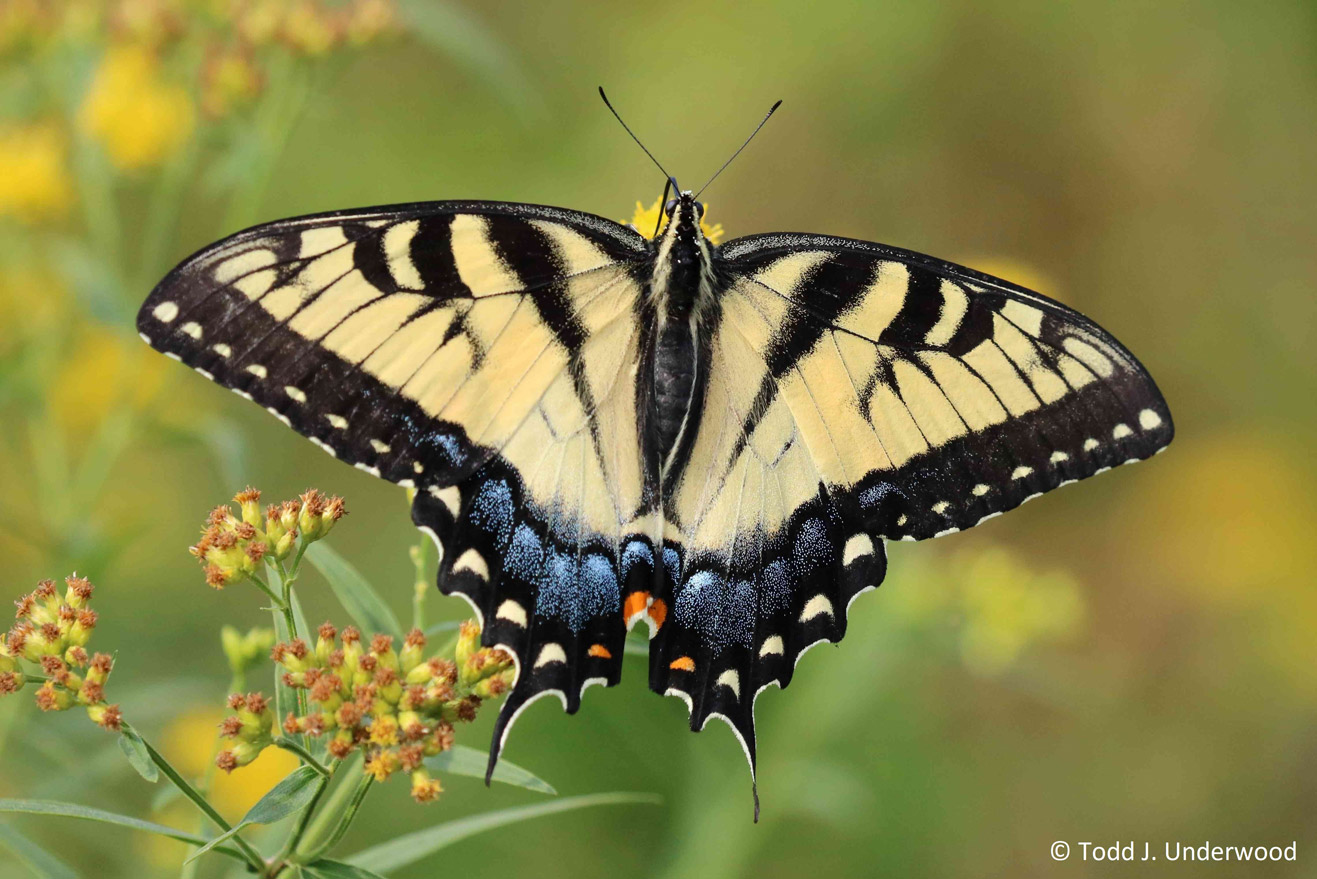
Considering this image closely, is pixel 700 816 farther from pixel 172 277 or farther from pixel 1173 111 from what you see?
pixel 1173 111

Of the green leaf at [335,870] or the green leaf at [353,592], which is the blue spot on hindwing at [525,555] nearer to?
the green leaf at [353,592]

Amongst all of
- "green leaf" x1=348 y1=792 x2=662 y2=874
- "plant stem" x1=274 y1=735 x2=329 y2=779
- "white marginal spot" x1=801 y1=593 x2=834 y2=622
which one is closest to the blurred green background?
"green leaf" x1=348 y1=792 x2=662 y2=874

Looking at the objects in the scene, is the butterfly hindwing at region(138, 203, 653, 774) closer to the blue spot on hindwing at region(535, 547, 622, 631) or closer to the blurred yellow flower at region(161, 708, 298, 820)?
the blue spot on hindwing at region(535, 547, 622, 631)

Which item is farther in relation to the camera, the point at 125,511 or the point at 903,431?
the point at 125,511

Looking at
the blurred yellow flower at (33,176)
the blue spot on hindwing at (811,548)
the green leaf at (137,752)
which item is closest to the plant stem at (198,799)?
the green leaf at (137,752)

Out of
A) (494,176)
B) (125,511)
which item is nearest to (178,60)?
(125,511)

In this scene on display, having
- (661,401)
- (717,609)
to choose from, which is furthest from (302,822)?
(661,401)
